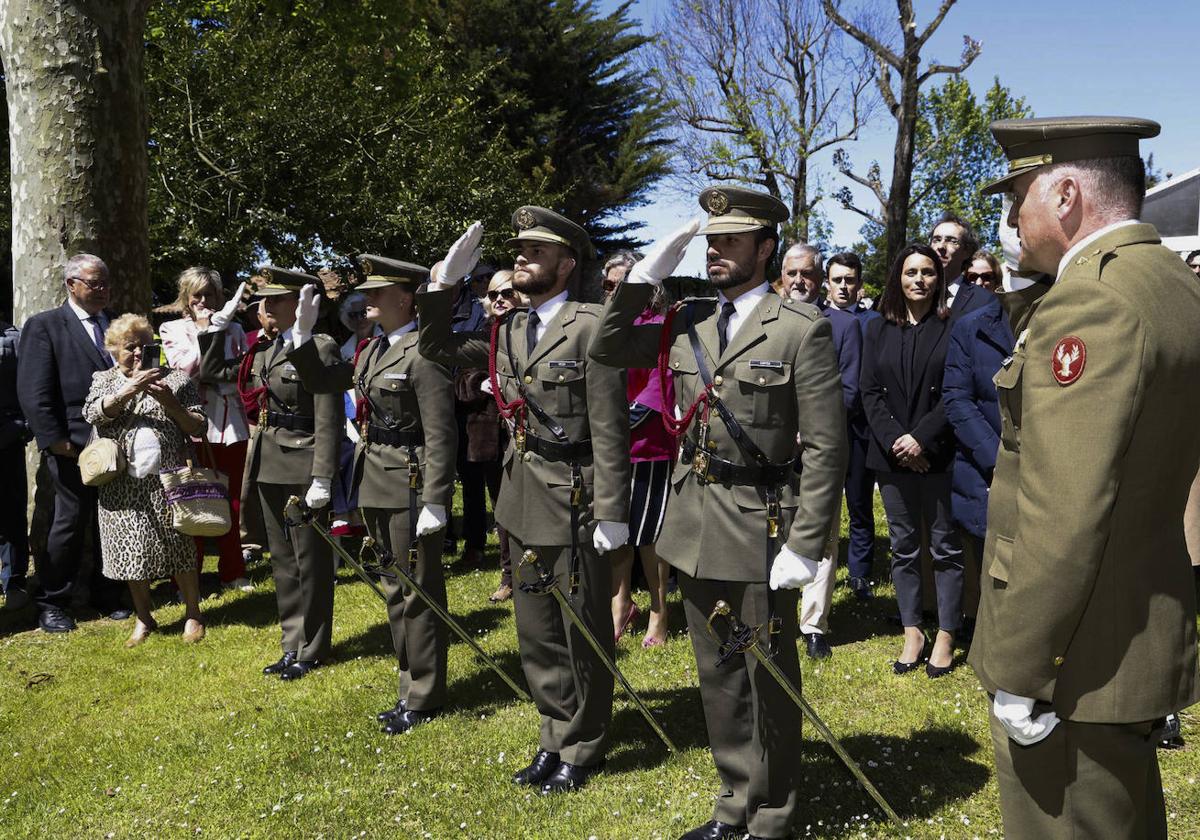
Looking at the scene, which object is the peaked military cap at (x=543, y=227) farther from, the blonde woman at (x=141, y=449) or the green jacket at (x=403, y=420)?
the blonde woman at (x=141, y=449)

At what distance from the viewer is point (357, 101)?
20000 mm

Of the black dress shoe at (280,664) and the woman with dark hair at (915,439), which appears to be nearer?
the woman with dark hair at (915,439)

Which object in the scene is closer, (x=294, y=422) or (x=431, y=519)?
(x=431, y=519)

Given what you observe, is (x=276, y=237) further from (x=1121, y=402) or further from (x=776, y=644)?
(x=1121, y=402)

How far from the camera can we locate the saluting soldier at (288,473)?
20.9 ft

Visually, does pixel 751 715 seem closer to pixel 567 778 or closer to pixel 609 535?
pixel 609 535

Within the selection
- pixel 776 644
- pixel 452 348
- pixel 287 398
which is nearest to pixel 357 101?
pixel 287 398

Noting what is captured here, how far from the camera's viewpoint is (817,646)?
6.13m

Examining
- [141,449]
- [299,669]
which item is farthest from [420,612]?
[141,449]

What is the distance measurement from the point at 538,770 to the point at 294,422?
299cm

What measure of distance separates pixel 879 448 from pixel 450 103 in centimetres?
2042

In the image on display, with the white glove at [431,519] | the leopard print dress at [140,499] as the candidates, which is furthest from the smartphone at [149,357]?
the white glove at [431,519]

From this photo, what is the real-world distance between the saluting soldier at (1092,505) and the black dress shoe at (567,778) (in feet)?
8.06

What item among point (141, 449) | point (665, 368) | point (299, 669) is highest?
point (665, 368)
